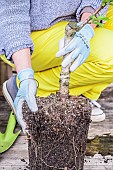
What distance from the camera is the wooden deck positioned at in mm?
1790

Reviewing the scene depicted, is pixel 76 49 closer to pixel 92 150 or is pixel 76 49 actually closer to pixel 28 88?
pixel 28 88

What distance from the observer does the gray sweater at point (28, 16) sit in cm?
162

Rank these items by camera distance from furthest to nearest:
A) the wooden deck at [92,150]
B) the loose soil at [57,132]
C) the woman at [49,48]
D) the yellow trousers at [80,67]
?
the yellow trousers at [80,67], the wooden deck at [92,150], the woman at [49,48], the loose soil at [57,132]

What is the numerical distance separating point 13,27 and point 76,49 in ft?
0.88

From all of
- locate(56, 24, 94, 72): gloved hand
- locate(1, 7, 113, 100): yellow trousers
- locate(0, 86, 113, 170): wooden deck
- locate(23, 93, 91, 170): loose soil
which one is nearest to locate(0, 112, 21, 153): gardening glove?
locate(0, 86, 113, 170): wooden deck

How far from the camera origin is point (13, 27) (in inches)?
64.4

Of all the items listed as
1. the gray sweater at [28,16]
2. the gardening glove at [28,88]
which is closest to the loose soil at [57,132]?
the gardening glove at [28,88]

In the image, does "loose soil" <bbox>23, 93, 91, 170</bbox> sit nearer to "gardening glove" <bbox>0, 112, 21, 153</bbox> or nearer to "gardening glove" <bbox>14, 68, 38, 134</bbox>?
"gardening glove" <bbox>14, 68, 38, 134</bbox>

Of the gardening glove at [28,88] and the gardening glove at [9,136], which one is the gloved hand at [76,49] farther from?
the gardening glove at [9,136]

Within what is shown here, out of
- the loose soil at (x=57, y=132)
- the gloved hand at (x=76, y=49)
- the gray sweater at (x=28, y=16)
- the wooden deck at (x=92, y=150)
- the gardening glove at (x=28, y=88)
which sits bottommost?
the wooden deck at (x=92, y=150)

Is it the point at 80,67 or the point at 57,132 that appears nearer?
the point at 57,132

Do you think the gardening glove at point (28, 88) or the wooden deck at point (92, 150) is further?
the wooden deck at point (92, 150)

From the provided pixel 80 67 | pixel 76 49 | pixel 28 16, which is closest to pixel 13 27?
pixel 28 16

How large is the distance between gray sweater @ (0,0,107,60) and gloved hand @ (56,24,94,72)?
0.17 meters
